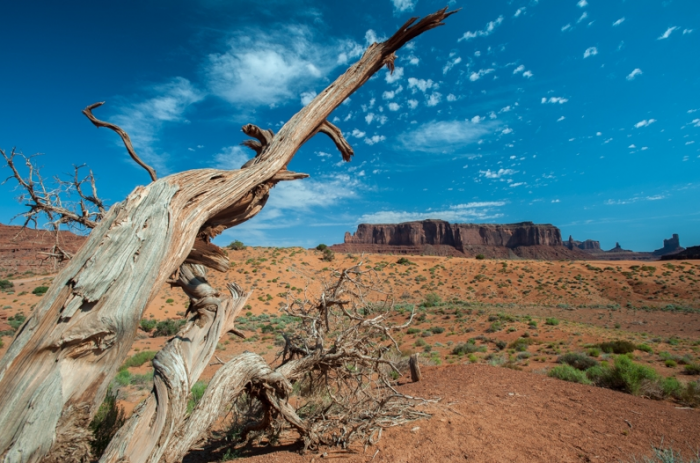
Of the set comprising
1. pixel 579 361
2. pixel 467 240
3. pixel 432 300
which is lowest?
pixel 579 361

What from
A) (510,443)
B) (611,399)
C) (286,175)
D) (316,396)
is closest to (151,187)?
(286,175)

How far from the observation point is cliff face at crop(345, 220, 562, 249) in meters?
107

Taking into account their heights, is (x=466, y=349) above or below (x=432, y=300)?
below

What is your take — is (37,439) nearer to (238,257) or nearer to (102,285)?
(102,285)

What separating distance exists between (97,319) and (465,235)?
111202mm

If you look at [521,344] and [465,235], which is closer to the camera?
[521,344]

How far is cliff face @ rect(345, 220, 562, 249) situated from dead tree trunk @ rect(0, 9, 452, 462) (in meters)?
106

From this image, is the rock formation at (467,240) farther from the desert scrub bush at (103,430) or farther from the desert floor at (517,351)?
the desert scrub bush at (103,430)

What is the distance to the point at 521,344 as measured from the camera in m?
13.0

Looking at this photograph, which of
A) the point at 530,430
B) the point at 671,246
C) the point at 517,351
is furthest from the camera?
the point at 671,246

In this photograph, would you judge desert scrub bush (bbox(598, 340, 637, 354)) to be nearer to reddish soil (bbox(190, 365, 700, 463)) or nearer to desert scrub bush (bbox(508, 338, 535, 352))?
desert scrub bush (bbox(508, 338, 535, 352))

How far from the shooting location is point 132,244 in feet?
7.21

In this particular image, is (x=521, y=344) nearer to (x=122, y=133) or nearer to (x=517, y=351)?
(x=517, y=351)

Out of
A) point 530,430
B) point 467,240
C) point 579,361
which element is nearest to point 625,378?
point 579,361
